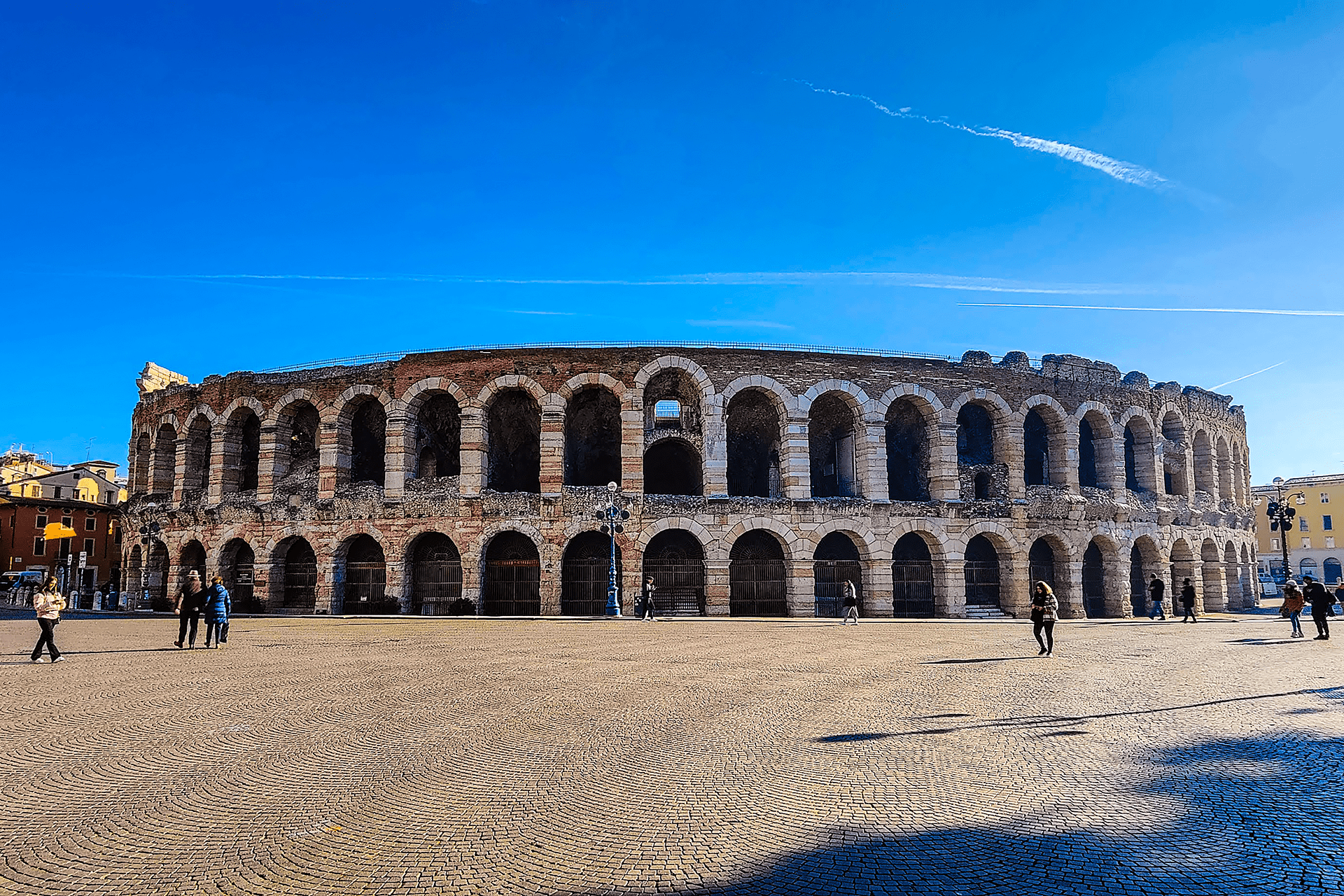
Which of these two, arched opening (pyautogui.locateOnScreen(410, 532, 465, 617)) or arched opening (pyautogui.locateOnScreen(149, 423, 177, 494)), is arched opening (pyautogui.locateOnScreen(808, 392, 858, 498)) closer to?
arched opening (pyautogui.locateOnScreen(410, 532, 465, 617))

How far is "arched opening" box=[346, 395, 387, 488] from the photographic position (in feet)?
102

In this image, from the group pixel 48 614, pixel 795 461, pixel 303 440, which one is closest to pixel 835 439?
pixel 795 461

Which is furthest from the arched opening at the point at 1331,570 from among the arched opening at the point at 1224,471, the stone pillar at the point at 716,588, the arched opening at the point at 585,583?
the arched opening at the point at 585,583

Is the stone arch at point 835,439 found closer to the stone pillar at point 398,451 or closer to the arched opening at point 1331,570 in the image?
the stone pillar at point 398,451

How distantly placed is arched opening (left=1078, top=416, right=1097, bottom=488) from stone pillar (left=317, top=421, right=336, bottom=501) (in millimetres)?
30091

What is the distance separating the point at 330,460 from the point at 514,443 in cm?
720

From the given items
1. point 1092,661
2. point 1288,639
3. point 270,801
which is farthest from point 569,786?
point 1288,639

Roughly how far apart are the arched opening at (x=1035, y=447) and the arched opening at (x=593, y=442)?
17.3 meters

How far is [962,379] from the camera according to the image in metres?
29.6

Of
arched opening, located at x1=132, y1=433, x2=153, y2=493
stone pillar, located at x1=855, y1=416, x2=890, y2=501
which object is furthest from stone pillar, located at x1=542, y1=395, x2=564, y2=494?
arched opening, located at x1=132, y1=433, x2=153, y2=493

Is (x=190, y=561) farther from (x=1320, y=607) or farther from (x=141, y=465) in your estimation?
(x=1320, y=607)

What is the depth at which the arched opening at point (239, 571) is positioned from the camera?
30.3 metres

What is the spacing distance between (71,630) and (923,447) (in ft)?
92.2

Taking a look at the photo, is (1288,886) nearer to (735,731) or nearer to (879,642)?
(735,731)
